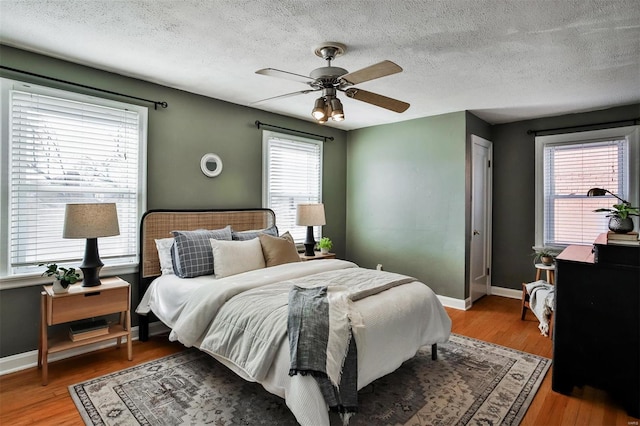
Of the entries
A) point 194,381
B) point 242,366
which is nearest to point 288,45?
point 242,366

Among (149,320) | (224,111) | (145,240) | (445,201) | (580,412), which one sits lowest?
(580,412)

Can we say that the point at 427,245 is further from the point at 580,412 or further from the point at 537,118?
the point at 580,412

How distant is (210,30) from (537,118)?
4.46 meters

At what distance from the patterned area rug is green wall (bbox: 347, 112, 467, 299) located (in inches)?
70.9

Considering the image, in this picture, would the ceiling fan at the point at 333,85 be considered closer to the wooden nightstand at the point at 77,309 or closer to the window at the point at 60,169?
the window at the point at 60,169

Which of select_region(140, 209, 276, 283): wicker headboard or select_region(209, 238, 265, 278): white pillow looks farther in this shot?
select_region(140, 209, 276, 283): wicker headboard

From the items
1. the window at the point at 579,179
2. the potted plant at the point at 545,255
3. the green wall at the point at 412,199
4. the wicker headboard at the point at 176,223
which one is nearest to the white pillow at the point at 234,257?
the wicker headboard at the point at 176,223

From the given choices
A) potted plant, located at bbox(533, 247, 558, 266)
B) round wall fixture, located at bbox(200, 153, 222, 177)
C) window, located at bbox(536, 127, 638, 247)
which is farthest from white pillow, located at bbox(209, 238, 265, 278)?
window, located at bbox(536, 127, 638, 247)

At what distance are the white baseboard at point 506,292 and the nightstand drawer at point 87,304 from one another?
15.9 ft

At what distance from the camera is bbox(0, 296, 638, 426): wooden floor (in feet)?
7.18

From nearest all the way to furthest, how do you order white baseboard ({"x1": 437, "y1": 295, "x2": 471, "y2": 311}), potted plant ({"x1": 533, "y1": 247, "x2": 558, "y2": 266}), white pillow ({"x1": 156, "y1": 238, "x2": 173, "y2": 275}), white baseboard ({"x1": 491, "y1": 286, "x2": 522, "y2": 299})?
1. white pillow ({"x1": 156, "y1": 238, "x2": 173, "y2": 275})
2. potted plant ({"x1": 533, "y1": 247, "x2": 558, "y2": 266})
3. white baseboard ({"x1": 437, "y1": 295, "x2": 471, "y2": 311})
4. white baseboard ({"x1": 491, "y1": 286, "x2": 522, "y2": 299})

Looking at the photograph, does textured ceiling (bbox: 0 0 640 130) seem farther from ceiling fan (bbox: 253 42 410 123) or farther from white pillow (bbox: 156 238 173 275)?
white pillow (bbox: 156 238 173 275)

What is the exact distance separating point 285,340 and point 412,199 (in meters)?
3.48

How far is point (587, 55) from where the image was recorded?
107 inches
